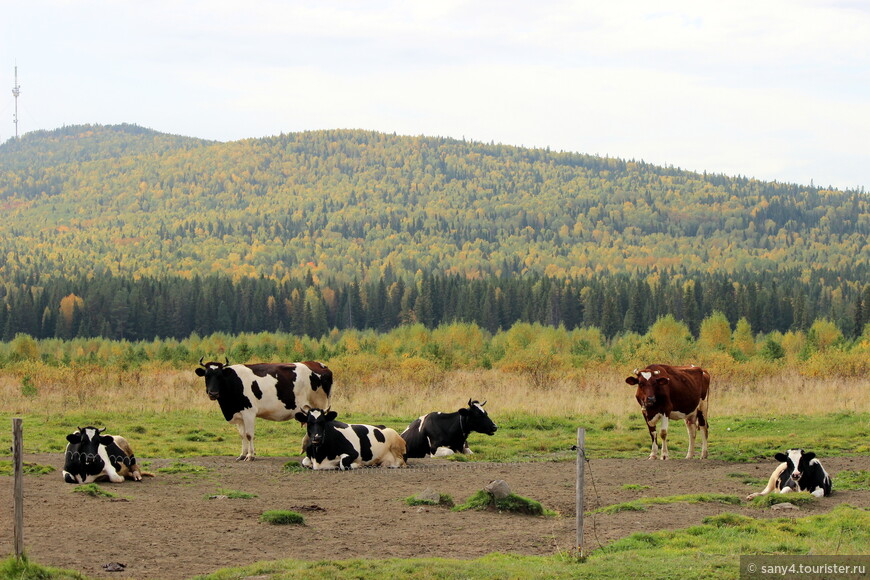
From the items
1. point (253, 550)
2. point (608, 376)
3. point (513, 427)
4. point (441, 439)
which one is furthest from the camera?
point (608, 376)

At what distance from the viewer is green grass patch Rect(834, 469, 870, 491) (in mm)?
17797

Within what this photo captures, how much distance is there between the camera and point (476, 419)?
23.9 meters

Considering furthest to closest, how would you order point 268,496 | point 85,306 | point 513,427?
1. point 85,306
2. point 513,427
3. point 268,496

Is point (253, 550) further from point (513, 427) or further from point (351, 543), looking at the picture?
point (513, 427)

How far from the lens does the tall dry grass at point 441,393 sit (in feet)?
104

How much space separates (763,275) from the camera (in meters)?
174

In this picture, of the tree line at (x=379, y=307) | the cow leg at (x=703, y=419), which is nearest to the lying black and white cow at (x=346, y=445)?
the cow leg at (x=703, y=419)

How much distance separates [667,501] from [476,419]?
8.36 meters

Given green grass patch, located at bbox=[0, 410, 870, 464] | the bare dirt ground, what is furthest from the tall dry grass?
the bare dirt ground

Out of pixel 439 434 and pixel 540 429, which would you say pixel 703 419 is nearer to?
pixel 540 429

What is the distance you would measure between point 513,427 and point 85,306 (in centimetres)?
10177

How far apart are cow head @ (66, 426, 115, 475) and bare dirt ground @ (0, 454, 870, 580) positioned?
54 cm

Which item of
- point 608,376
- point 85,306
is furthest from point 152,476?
point 85,306

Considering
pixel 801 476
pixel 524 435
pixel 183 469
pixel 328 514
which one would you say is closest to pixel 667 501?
pixel 801 476
